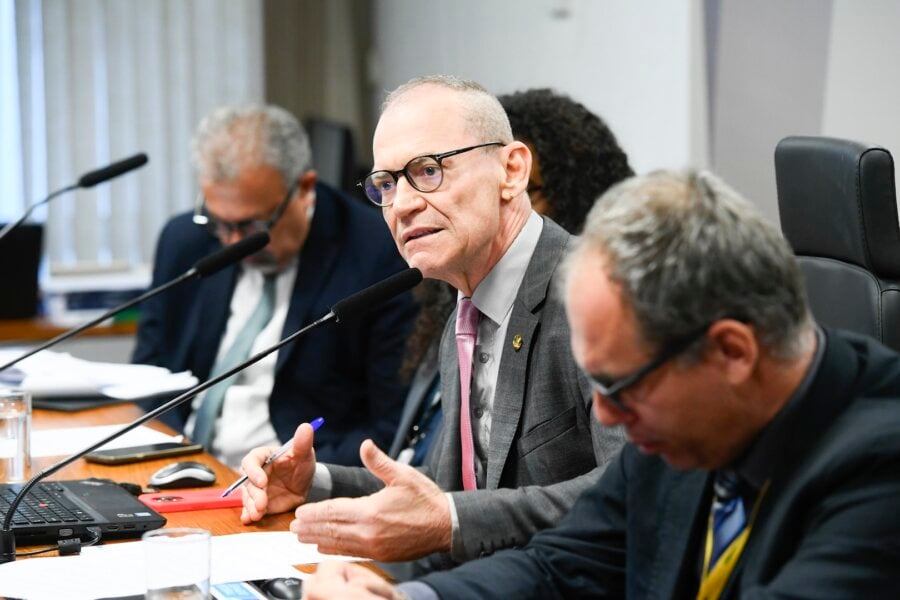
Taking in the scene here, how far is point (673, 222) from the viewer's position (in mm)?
1036

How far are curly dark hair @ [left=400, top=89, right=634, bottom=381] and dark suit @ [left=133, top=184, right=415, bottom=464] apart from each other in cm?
39

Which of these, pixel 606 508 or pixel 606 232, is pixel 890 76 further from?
pixel 606 232

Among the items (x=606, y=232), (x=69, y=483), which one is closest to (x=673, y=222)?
(x=606, y=232)

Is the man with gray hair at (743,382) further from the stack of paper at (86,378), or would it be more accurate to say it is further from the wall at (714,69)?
the stack of paper at (86,378)

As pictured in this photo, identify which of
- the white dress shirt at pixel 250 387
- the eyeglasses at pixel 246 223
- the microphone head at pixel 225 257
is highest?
the microphone head at pixel 225 257

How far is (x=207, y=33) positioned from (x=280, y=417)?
9.48ft

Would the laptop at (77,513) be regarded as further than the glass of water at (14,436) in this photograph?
No

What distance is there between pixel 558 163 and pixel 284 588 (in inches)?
44.3

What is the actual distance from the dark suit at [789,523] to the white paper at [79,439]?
118 cm

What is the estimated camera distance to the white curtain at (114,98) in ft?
16.3

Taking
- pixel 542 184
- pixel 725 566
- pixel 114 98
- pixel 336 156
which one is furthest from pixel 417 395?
pixel 114 98

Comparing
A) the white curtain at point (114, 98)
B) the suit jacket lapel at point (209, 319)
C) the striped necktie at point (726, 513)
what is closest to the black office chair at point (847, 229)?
the striped necktie at point (726, 513)

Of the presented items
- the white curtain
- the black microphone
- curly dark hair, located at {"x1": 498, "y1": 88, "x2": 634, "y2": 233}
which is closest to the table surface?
the white curtain

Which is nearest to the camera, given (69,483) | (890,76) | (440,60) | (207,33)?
(69,483)
